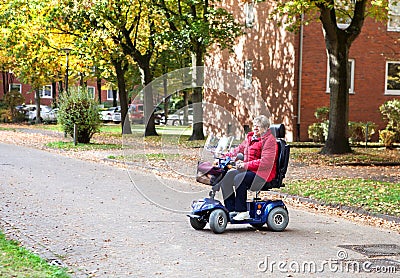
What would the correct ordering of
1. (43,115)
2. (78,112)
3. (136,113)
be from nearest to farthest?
(136,113) < (78,112) < (43,115)

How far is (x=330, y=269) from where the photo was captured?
24.5 ft

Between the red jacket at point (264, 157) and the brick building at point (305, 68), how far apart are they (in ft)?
67.9

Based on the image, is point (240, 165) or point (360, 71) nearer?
point (240, 165)

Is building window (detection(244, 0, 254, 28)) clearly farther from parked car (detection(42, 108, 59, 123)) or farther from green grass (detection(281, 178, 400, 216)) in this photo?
parked car (detection(42, 108, 59, 123))

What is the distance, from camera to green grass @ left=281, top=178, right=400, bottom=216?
39.4 ft

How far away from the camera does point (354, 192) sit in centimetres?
1356

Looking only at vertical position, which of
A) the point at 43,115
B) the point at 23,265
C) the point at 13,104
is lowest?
the point at 23,265

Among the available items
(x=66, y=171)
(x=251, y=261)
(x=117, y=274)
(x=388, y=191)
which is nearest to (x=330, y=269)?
(x=251, y=261)

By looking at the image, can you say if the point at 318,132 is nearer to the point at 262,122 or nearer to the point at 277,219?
the point at 277,219

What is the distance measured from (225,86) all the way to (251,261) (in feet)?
32.2

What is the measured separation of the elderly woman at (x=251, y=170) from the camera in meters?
9.52

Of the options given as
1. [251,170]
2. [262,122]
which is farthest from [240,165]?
[262,122]

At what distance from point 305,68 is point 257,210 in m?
21.5

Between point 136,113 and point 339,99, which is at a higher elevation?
point 339,99
